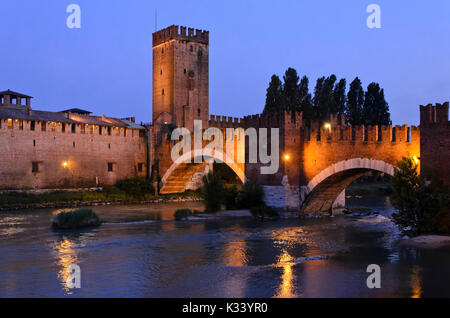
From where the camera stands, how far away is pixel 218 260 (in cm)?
1264

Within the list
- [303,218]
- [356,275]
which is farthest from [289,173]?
[356,275]

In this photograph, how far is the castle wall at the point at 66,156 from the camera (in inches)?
1117

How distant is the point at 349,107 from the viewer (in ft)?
130

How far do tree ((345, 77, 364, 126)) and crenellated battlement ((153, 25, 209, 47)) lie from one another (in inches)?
534

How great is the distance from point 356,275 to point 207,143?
59.7 ft

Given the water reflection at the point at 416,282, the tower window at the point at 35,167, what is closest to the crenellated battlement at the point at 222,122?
the tower window at the point at 35,167

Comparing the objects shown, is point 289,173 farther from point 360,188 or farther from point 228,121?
point 228,121

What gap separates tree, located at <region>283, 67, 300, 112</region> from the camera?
37.6m

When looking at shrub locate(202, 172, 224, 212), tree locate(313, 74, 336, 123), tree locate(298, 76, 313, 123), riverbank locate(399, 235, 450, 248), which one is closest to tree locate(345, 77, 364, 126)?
tree locate(313, 74, 336, 123)

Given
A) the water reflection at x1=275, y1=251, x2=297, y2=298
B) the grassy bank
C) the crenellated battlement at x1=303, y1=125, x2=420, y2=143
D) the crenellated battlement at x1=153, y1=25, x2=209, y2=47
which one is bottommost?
the water reflection at x1=275, y1=251, x2=297, y2=298

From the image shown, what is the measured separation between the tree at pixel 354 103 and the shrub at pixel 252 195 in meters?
19.3

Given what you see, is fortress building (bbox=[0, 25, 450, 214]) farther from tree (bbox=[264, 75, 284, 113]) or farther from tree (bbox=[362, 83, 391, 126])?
tree (bbox=[362, 83, 391, 126])

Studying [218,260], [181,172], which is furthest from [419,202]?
[181,172]

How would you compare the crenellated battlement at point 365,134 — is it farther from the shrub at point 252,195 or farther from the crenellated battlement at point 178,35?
the crenellated battlement at point 178,35
